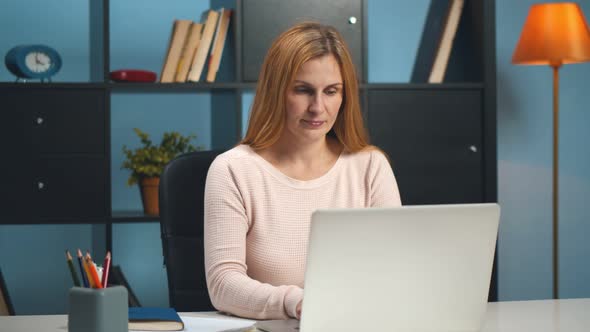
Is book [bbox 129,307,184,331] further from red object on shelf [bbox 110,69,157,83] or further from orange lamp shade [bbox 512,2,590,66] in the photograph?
orange lamp shade [bbox 512,2,590,66]

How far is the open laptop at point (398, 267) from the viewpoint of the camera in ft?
3.55

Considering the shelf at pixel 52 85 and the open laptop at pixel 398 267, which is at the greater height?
the shelf at pixel 52 85

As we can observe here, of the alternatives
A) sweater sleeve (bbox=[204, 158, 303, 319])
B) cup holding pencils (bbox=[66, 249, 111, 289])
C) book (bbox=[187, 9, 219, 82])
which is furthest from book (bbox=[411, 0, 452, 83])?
cup holding pencils (bbox=[66, 249, 111, 289])

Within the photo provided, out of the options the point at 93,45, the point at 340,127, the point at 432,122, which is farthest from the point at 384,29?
the point at 340,127

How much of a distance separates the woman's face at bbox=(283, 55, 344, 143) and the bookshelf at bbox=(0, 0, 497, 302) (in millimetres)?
1355

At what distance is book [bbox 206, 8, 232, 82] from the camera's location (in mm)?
3078

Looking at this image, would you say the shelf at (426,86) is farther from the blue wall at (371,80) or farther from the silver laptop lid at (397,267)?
the silver laptop lid at (397,267)

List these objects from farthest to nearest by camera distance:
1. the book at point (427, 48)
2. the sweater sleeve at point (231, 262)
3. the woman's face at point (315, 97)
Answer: the book at point (427, 48), the woman's face at point (315, 97), the sweater sleeve at point (231, 262)

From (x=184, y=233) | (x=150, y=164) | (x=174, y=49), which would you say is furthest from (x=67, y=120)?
(x=184, y=233)

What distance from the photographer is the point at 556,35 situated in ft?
10.2

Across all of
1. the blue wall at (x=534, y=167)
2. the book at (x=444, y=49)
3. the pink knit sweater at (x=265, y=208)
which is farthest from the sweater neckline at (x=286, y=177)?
the blue wall at (x=534, y=167)

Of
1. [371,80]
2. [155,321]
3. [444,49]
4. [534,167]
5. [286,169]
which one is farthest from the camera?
[534,167]

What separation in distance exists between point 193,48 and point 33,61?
0.60 m

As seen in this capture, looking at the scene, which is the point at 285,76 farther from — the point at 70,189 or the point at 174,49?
the point at 70,189
